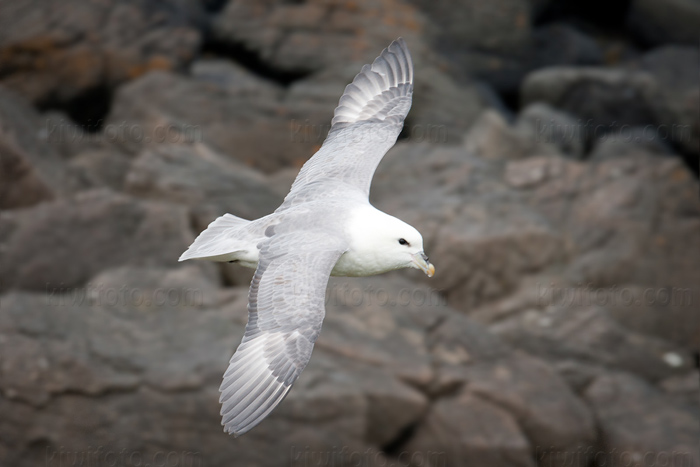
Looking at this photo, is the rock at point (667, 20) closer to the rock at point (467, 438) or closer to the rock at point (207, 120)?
the rock at point (207, 120)

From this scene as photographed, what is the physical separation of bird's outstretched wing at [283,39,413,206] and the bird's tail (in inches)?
16.4

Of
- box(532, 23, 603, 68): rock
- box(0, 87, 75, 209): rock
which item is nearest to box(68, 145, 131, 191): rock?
box(0, 87, 75, 209): rock

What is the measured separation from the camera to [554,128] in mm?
10789

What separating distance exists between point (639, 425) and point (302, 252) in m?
3.17

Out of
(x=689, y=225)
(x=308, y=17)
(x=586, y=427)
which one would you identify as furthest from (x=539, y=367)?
(x=308, y=17)

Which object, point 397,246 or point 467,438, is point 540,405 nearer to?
point 467,438

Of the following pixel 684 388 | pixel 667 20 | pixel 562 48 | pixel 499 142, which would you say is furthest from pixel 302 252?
pixel 667 20

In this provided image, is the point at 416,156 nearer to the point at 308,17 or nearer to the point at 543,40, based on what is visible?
the point at 308,17

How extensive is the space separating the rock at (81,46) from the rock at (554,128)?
157 inches

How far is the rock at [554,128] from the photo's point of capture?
35.0ft

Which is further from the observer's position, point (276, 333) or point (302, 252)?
point (302, 252)

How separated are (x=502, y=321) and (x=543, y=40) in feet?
20.3

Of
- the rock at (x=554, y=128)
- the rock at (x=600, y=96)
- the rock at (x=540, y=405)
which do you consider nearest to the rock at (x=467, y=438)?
the rock at (x=540, y=405)

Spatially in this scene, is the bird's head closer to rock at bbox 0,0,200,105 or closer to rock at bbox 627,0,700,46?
rock at bbox 0,0,200,105
